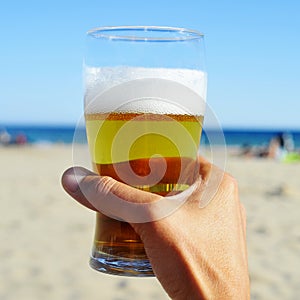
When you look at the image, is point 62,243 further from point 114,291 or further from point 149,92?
point 149,92

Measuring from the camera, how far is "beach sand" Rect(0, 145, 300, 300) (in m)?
4.96

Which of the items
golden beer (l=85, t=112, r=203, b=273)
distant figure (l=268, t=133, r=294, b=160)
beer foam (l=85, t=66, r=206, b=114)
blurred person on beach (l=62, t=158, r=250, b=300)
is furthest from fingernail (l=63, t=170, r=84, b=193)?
distant figure (l=268, t=133, r=294, b=160)

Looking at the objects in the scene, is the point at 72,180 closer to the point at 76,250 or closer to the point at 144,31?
the point at 144,31

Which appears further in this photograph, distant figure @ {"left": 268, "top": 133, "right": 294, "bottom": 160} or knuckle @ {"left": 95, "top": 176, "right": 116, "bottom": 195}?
distant figure @ {"left": 268, "top": 133, "right": 294, "bottom": 160}

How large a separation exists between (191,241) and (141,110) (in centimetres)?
45

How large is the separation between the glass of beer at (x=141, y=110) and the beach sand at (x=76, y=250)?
3.01 meters

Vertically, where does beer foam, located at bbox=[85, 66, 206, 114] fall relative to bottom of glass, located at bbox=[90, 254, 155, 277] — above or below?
above

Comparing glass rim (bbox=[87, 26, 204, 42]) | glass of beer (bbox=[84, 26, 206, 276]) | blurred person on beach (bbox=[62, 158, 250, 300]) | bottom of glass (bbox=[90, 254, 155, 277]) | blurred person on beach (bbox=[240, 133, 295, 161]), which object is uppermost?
glass rim (bbox=[87, 26, 204, 42])

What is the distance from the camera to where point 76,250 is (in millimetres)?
6109

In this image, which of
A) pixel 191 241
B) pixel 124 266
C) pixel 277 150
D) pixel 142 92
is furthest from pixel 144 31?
pixel 277 150

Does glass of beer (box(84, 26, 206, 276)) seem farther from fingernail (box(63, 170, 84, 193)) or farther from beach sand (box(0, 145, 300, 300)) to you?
beach sand (box(0, 145, 300, 300))

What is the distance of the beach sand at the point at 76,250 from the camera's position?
4965 millimetres

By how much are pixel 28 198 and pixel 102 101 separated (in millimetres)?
7382

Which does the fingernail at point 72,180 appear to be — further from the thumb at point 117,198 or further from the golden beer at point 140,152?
the golden beer at point 140,152
